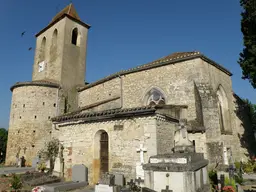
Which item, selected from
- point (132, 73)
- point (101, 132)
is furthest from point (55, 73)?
point (101, 132)

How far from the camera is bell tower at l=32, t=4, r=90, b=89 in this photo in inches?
787

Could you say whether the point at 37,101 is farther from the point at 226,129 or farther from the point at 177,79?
the point at 226,129

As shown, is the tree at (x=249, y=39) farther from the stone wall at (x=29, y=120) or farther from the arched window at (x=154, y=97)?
the stone wall at (x=29, y=120)

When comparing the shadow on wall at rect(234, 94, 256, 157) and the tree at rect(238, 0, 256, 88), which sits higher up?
the tree at rect(238, 0, 256, 88)

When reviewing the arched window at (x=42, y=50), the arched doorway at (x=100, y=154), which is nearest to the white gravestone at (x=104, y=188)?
the arched doorway at (x=100, y=154)

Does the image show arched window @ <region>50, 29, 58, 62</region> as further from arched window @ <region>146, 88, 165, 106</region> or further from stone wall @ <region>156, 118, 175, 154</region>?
stone wall @ <region>156, 118, 175, 154</region>

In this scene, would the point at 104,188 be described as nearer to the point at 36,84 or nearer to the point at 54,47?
the point at 36,84

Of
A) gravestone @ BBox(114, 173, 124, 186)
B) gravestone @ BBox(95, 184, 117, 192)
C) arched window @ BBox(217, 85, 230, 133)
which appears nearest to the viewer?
gravestone @ BBox(95, 184, 117, 192)

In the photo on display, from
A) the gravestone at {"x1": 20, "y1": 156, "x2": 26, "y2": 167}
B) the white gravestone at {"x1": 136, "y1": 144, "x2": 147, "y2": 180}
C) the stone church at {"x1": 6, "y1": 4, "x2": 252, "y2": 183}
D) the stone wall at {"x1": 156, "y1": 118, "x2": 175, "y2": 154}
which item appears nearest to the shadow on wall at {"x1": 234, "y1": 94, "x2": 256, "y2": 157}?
the stone church at {"x1": 6, "y1": 4, "x2": 252, "y2": 183}

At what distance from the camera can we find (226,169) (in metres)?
8.80

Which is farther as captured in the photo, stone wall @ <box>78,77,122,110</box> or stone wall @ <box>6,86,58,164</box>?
stone wall @ <box>6,86,58,164</box>

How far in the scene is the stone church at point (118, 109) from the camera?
939 cm

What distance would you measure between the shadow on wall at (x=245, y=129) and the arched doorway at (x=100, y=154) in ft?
34.5

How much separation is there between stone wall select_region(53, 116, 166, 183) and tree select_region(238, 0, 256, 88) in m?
8.82
